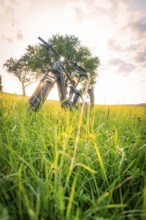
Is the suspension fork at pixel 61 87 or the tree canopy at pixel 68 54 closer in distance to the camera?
the suspension fork at pixel 61 87

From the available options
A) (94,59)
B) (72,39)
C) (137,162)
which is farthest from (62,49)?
(137,162)

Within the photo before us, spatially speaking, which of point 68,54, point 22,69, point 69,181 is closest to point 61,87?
point 69,181

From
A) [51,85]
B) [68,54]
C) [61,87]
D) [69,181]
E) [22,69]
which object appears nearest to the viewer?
[69,181]

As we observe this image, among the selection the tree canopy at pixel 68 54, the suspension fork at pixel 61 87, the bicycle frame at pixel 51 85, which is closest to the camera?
the bicycle frame at pixel 51 85

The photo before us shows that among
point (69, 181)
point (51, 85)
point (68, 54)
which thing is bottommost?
point (69, 181)

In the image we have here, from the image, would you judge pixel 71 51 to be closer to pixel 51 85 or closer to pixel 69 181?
pixel 51 85

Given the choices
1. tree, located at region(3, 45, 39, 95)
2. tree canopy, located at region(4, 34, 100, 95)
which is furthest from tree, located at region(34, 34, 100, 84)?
tree, located at region(3, 45, 39, 95)

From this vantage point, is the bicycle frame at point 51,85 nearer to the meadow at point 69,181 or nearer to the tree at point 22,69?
the meadow at point 69,181

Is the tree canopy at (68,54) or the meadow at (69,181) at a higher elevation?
the tree canopy at (68,54)

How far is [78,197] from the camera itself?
850mm

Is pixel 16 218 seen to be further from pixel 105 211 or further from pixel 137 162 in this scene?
pixel 137 162

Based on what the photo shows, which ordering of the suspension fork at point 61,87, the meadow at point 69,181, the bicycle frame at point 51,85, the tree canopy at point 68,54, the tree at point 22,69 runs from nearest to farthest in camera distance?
the meadow at point 69,181, the bicycle frame at point 51,85, the suspension fork at point 61,87, the tree canopy at point 68,54, the tree at point 22,69

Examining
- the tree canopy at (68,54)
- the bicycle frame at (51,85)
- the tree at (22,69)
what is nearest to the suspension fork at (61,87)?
the bicycle frame at (51,85)

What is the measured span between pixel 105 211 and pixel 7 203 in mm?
411
